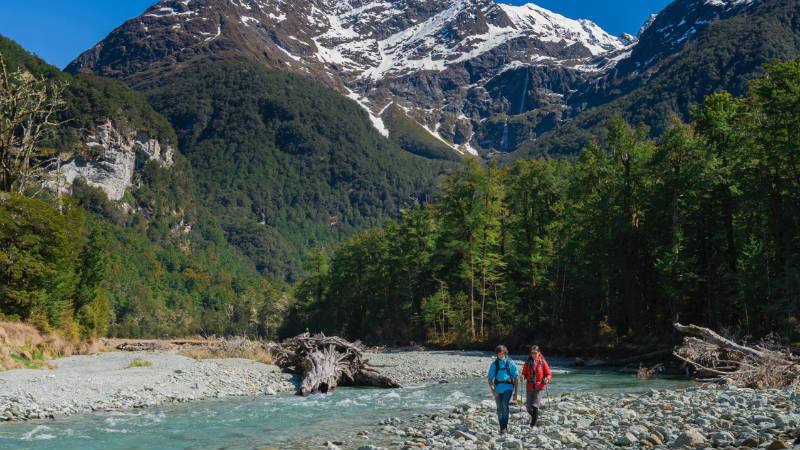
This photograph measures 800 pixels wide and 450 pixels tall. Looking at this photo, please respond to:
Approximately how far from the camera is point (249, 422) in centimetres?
1399

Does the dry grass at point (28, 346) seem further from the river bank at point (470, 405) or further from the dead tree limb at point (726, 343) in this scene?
the dead tree limb at point (726, 343)

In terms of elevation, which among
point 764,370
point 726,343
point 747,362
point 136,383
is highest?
point 726,343

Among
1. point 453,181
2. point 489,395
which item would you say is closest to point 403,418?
point 489,395

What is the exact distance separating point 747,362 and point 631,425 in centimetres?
982

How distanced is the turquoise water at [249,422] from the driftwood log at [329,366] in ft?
2.91

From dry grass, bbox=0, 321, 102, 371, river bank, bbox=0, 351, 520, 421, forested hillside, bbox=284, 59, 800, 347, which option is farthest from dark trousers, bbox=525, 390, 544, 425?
dry grass, bbox=0, 321, 102, 371

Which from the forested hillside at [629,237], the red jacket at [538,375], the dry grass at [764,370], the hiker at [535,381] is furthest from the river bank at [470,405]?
the forested hillside at [629,237]

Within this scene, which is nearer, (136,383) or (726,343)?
(726,343)

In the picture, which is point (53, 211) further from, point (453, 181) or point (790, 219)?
point (790, 219)

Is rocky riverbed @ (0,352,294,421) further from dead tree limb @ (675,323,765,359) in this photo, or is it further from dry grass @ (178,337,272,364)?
dead tree limb @ (675,323,765,359)

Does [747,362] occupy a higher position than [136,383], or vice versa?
[747,362]

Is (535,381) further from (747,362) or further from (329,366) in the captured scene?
(329,366)

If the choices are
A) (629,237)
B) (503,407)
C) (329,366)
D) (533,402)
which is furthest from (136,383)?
(629,237)

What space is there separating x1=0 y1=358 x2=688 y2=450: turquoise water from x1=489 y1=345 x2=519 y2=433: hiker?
329 centimetres
